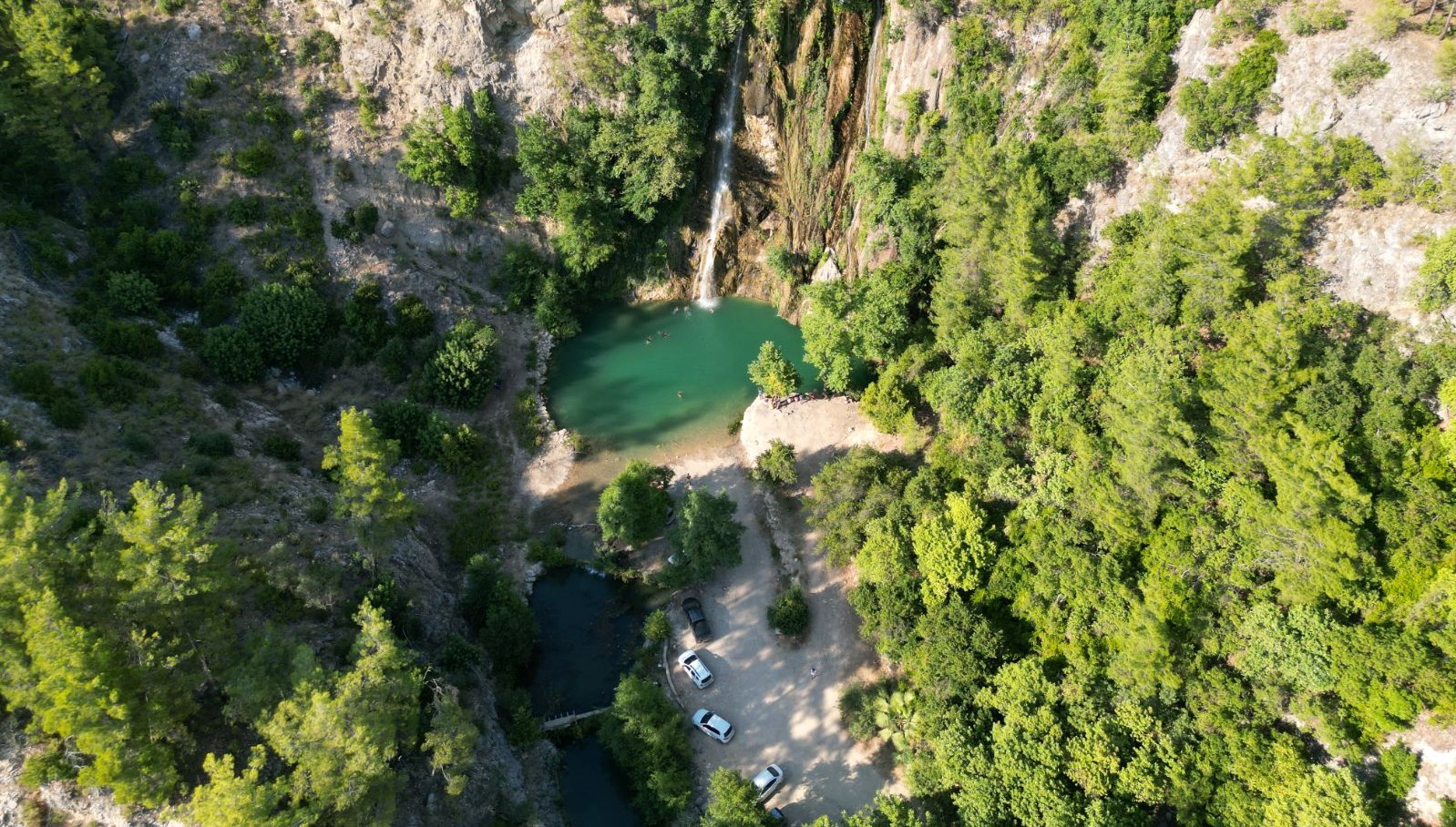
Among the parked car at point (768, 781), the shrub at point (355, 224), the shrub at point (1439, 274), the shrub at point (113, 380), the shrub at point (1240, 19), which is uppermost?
the shrub at point (1240, 19)

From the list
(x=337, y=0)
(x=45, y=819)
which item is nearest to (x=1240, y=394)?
(x=45, y=819)

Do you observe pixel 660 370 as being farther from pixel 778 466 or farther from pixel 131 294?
pixel 131 294

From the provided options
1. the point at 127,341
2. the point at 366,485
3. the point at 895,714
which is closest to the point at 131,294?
the point at 127,341

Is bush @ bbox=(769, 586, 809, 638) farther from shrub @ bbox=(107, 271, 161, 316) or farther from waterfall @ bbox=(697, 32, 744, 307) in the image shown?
shrub @ bbox=(107, 271, 161, 316)

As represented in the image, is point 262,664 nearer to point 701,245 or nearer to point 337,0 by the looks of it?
point 701,245

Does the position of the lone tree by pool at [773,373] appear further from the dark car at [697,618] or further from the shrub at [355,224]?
the shrub at [355,224]

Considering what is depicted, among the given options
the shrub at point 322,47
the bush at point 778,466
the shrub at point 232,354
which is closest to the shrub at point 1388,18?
the bush at point 778,466

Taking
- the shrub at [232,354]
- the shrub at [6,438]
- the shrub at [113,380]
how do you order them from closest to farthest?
the shrub at [6,438]
the shrub at [113,380]
the shrub at [232,354]
